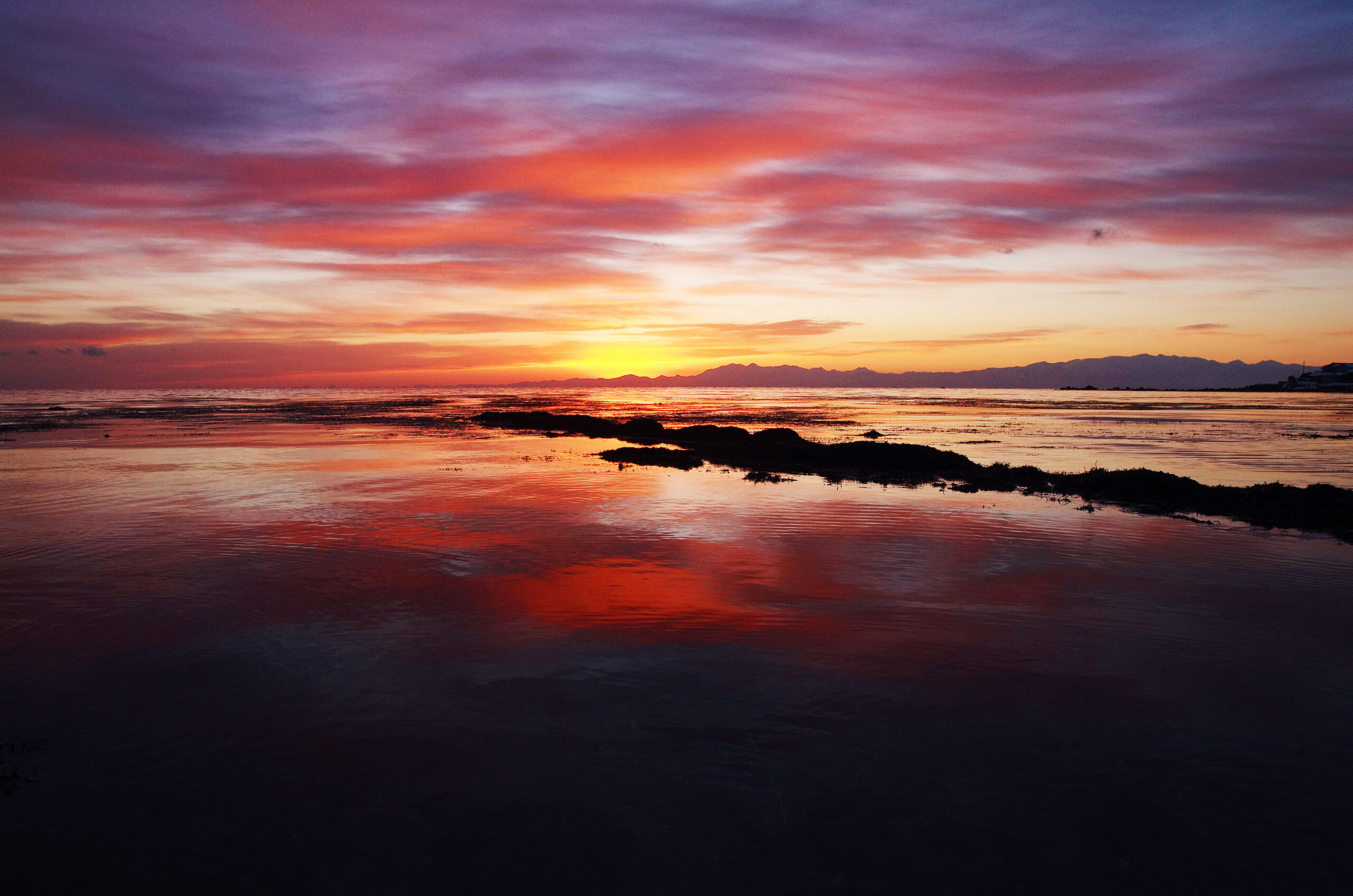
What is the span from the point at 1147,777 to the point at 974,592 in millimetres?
5300

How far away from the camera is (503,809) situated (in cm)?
607

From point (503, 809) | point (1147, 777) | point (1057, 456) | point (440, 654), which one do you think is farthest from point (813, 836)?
point (1057, 456)

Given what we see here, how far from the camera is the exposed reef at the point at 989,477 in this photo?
58.1ft

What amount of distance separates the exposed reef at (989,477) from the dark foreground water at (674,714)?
8.79 ft

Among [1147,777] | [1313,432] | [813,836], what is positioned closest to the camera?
[813,836]

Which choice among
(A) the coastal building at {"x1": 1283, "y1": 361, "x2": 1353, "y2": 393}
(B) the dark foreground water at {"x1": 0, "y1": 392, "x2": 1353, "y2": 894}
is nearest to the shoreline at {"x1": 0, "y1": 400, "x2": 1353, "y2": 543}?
(B) the dark foreground water at {"x1": 0, "y1": 392, "x2": 1353, "y2": 894}

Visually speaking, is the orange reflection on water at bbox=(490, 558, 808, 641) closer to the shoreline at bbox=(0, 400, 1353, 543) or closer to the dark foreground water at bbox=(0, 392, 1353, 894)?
the dark foreground water at bbox=(0, 392, 1353, 894)

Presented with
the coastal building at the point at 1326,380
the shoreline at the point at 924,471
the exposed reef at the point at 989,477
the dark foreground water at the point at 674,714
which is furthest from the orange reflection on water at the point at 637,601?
the coastal building at the point at 1326,380

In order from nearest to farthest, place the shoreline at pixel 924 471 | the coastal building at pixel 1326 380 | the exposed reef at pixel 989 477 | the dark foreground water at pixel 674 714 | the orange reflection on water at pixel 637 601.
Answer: the dark foreground water at pixel 674 714
the orange reflection on water at pixel 637 601
the exposed reef at pixel 989 477
the shoreline at pixel 924 471
the coastal building at pixel 1326 380

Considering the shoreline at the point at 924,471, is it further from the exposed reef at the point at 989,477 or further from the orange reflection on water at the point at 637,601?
the orange reflection on water at the point at 637,601

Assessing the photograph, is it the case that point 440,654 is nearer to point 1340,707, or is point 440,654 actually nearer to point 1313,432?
point 1340,707

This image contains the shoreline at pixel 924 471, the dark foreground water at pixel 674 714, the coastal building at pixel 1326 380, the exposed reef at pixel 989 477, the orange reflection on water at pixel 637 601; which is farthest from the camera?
the coastal building at pixel 1326 380

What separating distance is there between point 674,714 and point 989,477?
20.3 meters

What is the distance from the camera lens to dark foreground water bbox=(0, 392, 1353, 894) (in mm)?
5539
